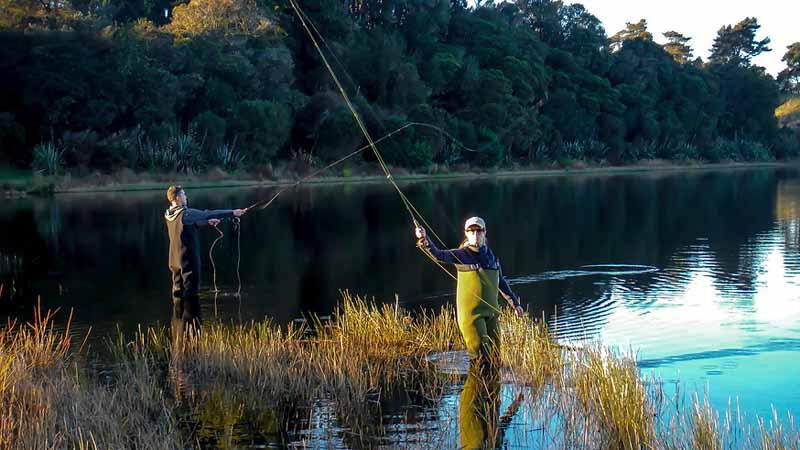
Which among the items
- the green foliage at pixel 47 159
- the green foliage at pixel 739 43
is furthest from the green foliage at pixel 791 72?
the green foliage at pixel 47 159

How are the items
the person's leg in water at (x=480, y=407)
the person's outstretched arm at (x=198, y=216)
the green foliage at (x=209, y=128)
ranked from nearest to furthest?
1. the person's leg in water at (x=480, y=407)
2. the person's outstretched arm at (x=198, y=216)
3. the green foliage at (x=209, y=128)

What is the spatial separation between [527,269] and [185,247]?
8.94 meters

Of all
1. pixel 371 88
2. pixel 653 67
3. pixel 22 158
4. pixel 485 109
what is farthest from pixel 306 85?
pixel 653 67

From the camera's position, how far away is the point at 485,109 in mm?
76250

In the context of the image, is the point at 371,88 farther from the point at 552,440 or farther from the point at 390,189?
the point at 552,440

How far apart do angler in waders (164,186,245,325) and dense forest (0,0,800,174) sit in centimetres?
904

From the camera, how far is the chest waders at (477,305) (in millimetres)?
10031

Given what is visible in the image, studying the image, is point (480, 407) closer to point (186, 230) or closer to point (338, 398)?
point (338, 398)

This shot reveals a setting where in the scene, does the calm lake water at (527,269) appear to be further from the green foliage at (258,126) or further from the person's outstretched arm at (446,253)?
the green foliage at (258,126)

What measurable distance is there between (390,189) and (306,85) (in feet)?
68.8

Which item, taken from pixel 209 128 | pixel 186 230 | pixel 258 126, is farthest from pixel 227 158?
pixel 186 230

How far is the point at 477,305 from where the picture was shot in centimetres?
1009

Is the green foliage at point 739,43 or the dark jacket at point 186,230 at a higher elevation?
the green foliage at point 739,43

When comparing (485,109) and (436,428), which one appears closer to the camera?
(436,428)
